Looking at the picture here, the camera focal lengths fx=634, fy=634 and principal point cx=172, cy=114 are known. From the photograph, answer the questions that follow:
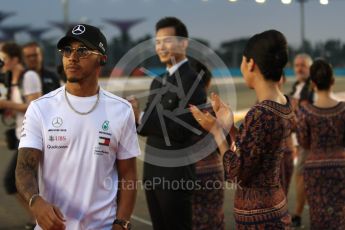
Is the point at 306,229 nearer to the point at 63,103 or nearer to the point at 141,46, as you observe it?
the point at 141,46

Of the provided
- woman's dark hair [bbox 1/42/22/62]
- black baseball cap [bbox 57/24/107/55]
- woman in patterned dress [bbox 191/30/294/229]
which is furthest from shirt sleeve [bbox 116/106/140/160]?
woman's dark hair [bbox 1/42/22/62]

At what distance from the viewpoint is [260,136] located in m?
3.29

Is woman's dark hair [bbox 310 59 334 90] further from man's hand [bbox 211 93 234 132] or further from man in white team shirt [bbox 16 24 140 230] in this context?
man in white team shirt [bbox 16 24 140 230]

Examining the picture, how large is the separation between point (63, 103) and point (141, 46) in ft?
8.11

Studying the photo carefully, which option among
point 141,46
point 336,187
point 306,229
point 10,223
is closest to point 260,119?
point 141,46

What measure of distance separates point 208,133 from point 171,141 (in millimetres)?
531

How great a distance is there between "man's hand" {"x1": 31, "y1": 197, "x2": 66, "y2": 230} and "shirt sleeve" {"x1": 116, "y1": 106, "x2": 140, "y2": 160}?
19.1 inches

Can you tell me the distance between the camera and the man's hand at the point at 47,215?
8.89ft

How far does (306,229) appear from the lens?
6500mm

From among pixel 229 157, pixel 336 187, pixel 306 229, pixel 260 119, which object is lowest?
pixel 306 229

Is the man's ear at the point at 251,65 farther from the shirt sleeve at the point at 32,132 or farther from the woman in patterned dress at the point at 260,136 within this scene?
the shirt sleeve at the point at 32,132

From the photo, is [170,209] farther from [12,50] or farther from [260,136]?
[12,50]

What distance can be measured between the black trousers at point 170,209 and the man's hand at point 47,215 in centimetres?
199

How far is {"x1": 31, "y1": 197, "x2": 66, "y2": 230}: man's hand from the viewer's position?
2709mm
